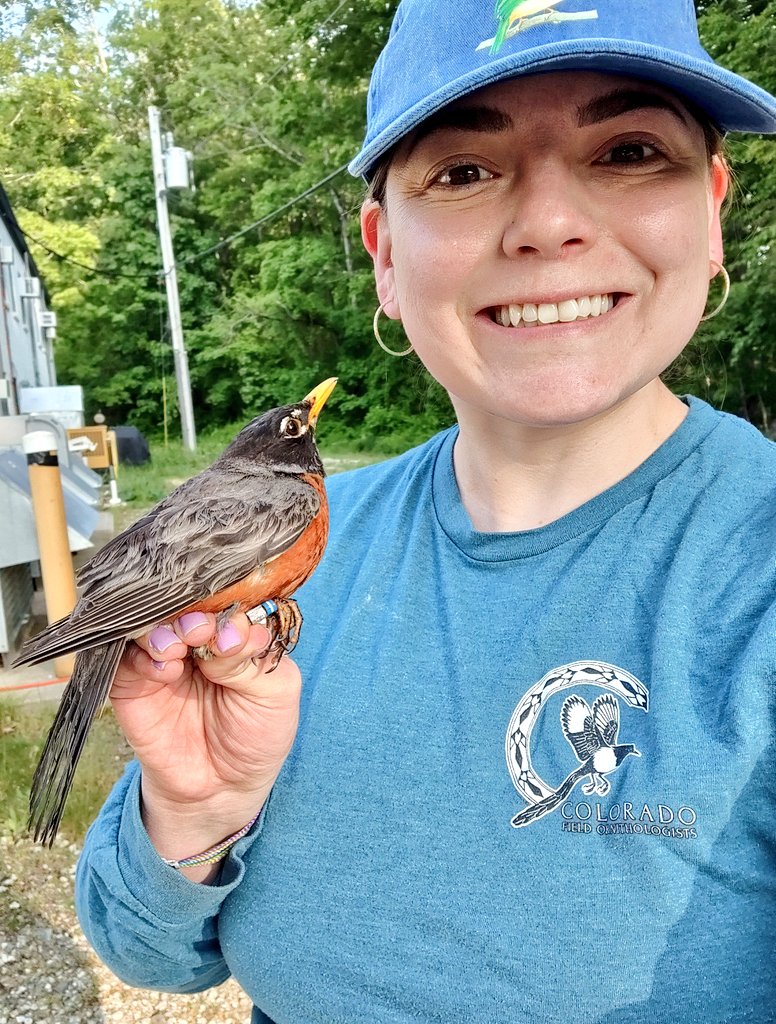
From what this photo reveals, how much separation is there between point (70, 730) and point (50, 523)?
14.7 feet

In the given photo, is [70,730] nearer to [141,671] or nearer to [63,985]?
[141,671]

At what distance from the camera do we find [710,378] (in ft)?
9.23

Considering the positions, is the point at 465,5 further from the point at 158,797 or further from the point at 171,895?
the point at 171,895

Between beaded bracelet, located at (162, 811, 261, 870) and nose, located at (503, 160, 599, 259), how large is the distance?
123 cm

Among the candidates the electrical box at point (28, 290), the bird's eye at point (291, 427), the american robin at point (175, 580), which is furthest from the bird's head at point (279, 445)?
the electrical box at point (28, 290)

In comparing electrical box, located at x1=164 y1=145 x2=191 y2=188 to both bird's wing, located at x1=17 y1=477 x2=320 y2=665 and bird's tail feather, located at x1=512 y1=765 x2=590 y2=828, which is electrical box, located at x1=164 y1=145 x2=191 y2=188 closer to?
bird's wing, located at x1=17 y1=477 x2=320 y2=665

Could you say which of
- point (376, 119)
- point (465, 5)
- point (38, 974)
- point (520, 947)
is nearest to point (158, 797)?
point (520, 947)

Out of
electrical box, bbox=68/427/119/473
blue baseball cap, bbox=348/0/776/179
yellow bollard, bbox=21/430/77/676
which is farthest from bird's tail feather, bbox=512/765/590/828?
A: electrical box, bbox=68/427/119/473

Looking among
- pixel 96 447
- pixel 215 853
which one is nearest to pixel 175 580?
pixel 215 853

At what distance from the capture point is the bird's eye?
7.43ft

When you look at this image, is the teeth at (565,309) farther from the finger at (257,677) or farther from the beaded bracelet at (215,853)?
the beaded bracelet at (215,853)

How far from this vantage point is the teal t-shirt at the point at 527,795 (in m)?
1.32

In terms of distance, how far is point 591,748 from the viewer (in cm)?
144

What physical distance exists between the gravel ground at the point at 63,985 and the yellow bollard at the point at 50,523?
6.88ft
